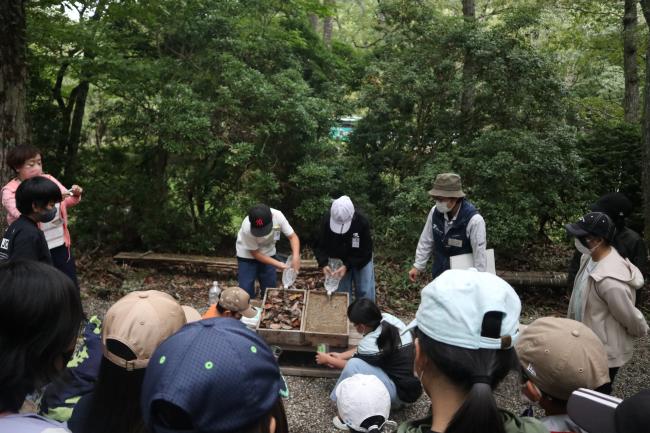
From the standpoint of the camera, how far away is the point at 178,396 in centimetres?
119

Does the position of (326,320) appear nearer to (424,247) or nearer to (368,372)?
(368,372)

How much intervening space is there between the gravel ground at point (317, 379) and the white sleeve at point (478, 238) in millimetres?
981

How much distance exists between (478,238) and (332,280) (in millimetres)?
1504

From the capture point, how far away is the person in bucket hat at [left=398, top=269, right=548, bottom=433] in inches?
55.4

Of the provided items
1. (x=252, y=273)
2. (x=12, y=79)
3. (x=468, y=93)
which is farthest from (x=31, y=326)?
(x=468, y=93)

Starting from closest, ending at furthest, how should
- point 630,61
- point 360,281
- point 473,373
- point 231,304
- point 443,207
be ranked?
point 473,373 < point 231,304 < point 443,207 < point 360,281 < point 630,61

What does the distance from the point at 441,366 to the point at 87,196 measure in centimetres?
835

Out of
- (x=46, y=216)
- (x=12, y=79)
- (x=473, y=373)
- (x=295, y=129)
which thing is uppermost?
(x=12, y=79)

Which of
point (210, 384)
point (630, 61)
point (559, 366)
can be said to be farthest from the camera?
point (630, 61)

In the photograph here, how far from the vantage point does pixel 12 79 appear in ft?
16.5

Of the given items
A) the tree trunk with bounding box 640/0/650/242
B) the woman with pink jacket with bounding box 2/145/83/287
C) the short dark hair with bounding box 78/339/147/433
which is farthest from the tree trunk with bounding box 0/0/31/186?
the tree trunk with bounding box 640/0/650/242

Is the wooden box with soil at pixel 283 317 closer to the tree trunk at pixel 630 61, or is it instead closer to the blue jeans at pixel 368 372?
the blue jeans at pixel 368 372

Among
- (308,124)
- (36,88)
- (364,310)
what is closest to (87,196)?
(36,88)

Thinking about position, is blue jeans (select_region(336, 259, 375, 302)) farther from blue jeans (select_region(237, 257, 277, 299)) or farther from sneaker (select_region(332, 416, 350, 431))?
sneaker (select_region(332, 416, 350, 431))
